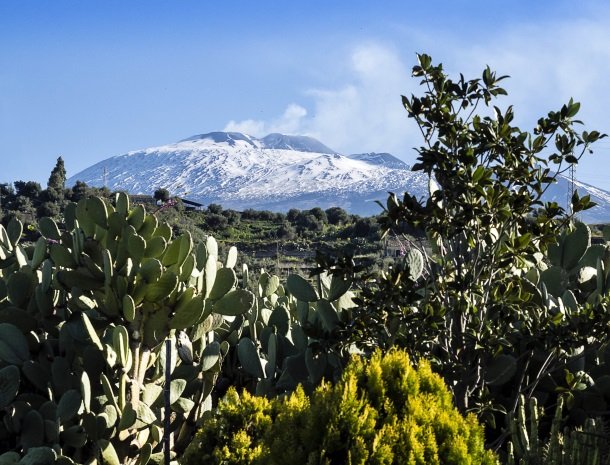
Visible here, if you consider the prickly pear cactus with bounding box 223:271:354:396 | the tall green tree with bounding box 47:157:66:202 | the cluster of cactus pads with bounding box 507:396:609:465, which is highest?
the tall green tree with bounding box 47:157:66:202

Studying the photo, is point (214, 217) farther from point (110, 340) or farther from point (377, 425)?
point (377, 425)

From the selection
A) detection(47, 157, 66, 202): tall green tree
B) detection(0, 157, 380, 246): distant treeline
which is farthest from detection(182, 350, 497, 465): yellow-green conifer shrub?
detection(47, 157, 66, 202): tall green tree

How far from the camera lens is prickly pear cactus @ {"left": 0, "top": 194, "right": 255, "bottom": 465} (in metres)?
3.78

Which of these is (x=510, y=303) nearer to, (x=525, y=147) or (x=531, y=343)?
(x=531, y=343)

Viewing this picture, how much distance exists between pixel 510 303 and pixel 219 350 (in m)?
1.51

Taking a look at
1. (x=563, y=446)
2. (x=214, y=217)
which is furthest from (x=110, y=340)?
Result: (x=214, y=217)

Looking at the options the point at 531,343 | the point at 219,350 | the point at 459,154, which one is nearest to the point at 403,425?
the point at 531,343

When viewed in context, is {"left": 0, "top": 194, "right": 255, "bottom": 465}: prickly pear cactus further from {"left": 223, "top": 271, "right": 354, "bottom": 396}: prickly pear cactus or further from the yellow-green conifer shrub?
the yellow-green conifer shrub

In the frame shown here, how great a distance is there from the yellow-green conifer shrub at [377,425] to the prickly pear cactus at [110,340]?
3.78 ft

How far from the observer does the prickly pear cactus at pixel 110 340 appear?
12.4 ft

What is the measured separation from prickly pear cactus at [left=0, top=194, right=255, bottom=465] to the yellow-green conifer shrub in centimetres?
115

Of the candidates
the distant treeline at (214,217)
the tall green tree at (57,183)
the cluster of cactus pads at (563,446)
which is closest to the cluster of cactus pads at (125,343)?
the cluster of cactus pads at (563,446)

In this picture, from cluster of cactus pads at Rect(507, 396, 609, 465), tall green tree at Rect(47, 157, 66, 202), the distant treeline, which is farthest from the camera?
tall green tree at Rect(47, 157, 66, 202)

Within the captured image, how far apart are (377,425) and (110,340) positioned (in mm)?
1637
